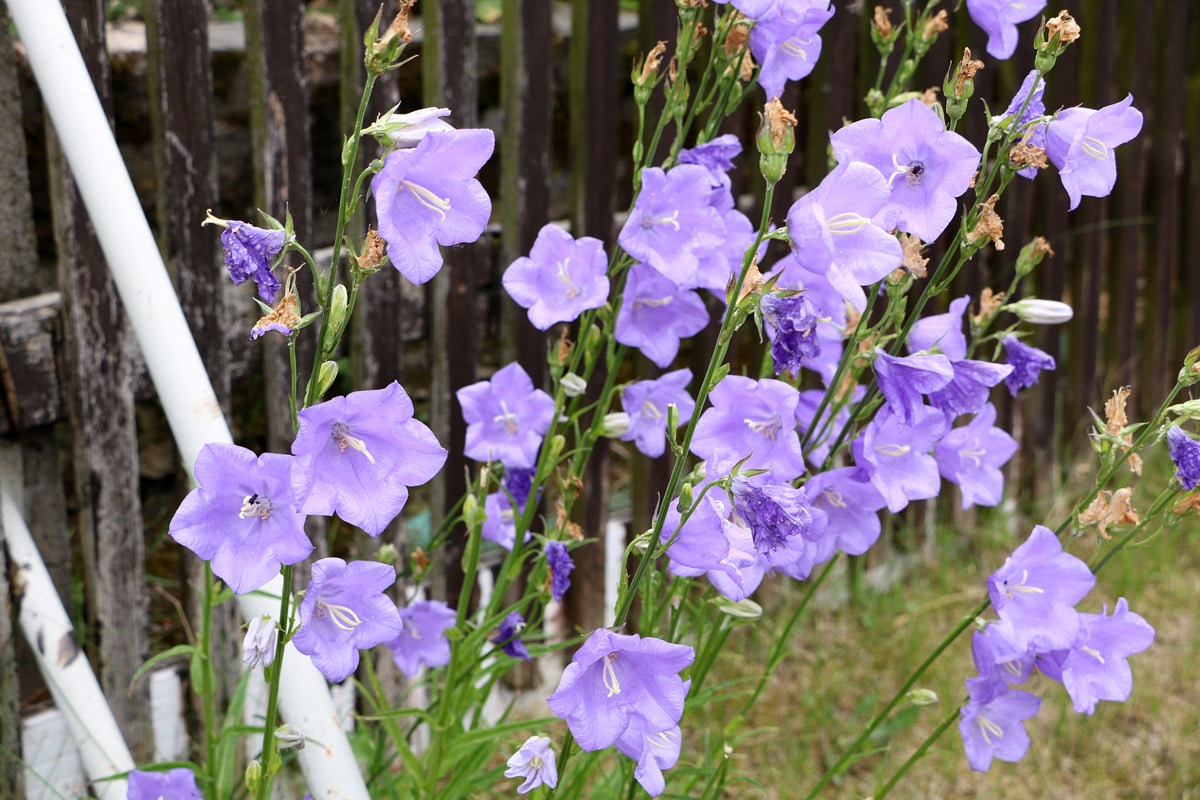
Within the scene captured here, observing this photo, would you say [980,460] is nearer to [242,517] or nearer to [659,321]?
[659,321]

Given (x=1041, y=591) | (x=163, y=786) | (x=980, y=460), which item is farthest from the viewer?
(x=980, y=460)

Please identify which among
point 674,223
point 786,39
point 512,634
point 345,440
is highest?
point 786,39

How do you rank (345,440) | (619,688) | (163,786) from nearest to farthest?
1. (345,440)
2. (619,688)
3. (163,786)

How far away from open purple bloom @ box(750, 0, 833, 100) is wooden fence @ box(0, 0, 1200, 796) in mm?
863

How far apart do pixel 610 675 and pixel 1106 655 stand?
0.73m

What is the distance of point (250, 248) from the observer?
3.54 feet

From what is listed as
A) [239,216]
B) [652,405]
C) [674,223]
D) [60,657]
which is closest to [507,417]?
[652,405]

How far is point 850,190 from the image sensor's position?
1.11 m

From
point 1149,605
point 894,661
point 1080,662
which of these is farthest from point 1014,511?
point 1080,662

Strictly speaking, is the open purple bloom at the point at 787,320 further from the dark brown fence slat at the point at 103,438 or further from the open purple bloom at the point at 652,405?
the dark brown fence slat at the point at 103,438

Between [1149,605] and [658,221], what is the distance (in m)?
2.45

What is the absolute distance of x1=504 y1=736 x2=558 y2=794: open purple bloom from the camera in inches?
46.3

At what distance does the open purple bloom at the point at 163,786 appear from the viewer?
1.51m

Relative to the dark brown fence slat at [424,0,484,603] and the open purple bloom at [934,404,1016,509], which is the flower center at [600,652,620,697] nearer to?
the open purple bloom at [934,404,1016,509]
